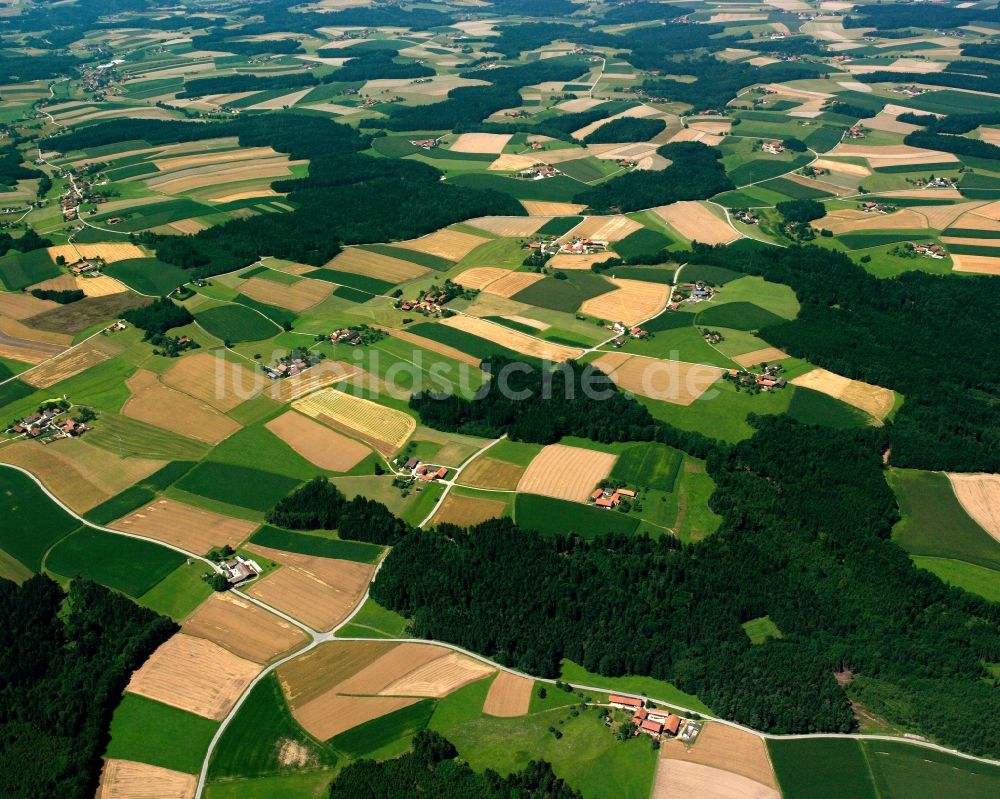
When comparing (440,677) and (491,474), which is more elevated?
(440,677)

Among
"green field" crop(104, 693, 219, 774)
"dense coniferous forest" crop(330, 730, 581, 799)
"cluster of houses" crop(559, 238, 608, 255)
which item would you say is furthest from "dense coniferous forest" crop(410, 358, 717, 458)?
"cluster of houses" crop(559, 238, 608, 255)

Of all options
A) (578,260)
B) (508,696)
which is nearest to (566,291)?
(578,260)

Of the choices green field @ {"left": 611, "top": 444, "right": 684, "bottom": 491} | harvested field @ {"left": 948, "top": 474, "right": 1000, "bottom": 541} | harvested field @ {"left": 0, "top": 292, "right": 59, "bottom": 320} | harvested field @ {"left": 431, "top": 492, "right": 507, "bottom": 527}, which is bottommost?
harvested field @ {"left": 0, "top": 292, "right": 59, "bottom": 320}

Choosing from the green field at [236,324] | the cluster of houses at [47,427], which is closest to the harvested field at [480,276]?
the green field at [236,324]

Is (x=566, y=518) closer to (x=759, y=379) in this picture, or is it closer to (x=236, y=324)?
(x=759, y=379)

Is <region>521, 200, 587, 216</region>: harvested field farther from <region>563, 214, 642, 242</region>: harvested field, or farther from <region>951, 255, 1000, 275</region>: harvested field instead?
<region>951, 255, 1000, 275</region>: harvested field
